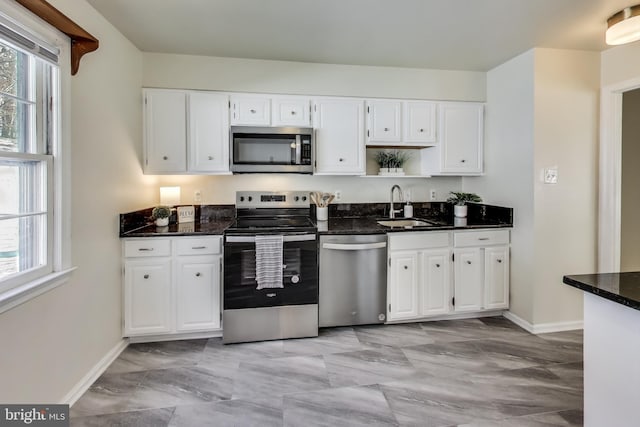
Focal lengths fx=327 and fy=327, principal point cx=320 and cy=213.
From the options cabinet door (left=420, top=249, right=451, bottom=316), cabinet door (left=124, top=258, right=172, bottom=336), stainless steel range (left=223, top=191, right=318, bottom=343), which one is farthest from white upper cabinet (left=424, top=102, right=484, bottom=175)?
cabinet door (left=124, top=258, right=172, bottom=336)

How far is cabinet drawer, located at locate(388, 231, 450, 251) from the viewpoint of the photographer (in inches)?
116

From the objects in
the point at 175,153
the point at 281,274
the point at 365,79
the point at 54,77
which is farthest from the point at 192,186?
the point at 365,79

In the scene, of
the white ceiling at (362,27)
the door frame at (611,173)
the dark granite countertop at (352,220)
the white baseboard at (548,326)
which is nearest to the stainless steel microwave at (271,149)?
the dark granite countertop at (352,220)

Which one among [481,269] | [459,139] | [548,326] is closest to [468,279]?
[481,269]

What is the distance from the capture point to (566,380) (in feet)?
7.09

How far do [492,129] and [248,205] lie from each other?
2.60 metres

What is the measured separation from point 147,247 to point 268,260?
0.96m

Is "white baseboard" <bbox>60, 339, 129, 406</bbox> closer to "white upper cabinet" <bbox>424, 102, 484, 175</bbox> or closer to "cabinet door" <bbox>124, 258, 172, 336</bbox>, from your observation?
"cabinet door" <bbox>124, 258, 172, 336</bbox>

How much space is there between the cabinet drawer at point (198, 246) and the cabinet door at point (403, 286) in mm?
1517

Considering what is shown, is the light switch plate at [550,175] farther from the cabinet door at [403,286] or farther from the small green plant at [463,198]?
the cabinet door at [403,286]

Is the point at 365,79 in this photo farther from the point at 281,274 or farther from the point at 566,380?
the point at 566,380

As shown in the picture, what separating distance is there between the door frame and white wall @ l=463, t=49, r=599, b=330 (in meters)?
0.07

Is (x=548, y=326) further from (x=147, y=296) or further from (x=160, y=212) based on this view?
(x=160, y=212)

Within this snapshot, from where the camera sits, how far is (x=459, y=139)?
11.0ft
